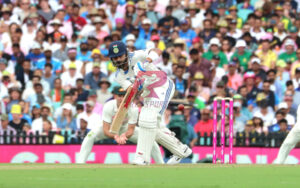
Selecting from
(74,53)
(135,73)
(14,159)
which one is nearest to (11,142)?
(14,159)

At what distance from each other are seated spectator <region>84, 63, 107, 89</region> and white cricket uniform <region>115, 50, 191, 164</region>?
23.4ft

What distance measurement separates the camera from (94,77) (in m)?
22.7

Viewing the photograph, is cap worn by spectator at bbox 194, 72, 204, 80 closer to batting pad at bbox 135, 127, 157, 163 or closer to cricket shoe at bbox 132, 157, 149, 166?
batting pad at bbox 135, 127, 157, 163

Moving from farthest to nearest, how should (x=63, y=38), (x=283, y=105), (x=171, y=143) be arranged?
(x=63, y=38)
(x=283, y=105)
(x=171, y=143)

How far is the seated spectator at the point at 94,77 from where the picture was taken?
74.0 feet

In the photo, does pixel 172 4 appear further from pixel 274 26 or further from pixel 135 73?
pixel 135 73

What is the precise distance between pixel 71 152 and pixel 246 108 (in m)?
4.14

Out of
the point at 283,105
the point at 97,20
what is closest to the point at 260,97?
the point at 283,105

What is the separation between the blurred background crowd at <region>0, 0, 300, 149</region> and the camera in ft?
69.1

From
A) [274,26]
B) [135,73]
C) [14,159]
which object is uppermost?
[274,26]

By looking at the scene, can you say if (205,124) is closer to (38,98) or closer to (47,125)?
(47,125)

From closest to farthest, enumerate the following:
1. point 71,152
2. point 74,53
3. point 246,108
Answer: point 71,152 < point 246,108 < point 74,53

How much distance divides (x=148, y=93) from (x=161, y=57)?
816 centimetres

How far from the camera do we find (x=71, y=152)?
65.0 ft
